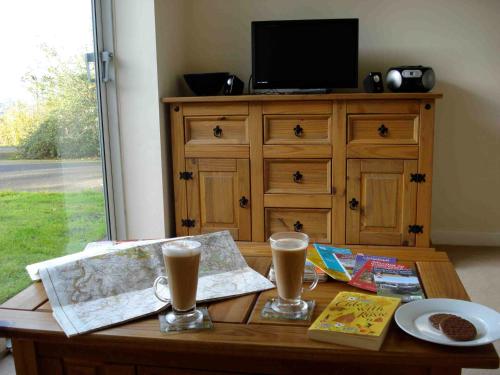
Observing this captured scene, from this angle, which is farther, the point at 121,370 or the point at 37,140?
the point at 37,140

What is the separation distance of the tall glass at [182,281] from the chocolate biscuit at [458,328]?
0.45 meters

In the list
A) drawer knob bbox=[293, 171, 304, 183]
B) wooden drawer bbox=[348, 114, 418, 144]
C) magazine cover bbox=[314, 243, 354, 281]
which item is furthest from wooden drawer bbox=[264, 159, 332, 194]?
magazine cover bbox=[314, 243, 354, 281]

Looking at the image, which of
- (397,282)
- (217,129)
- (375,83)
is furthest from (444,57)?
(397,282)

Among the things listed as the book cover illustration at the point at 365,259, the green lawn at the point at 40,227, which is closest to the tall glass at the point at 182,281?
the book cover illustration at the point at 365,259

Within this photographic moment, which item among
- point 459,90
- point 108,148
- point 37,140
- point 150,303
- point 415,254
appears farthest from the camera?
point 459,90

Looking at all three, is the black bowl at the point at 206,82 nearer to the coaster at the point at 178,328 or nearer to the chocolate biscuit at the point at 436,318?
the coaster at the point at 178,328

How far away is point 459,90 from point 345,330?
2.58 meters

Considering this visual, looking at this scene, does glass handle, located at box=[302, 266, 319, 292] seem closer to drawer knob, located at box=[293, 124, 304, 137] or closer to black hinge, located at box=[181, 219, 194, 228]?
drawer knob, located at box=[293, 124, 304, 137]

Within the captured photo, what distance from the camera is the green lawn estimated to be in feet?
6.70

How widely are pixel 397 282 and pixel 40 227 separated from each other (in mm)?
1686

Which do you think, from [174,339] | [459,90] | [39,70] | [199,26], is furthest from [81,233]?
[459,90]

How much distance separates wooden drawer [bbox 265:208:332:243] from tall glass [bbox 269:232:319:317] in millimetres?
1705

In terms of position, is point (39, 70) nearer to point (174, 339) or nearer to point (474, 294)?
point (174, 339)

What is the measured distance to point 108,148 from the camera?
2801 mm
